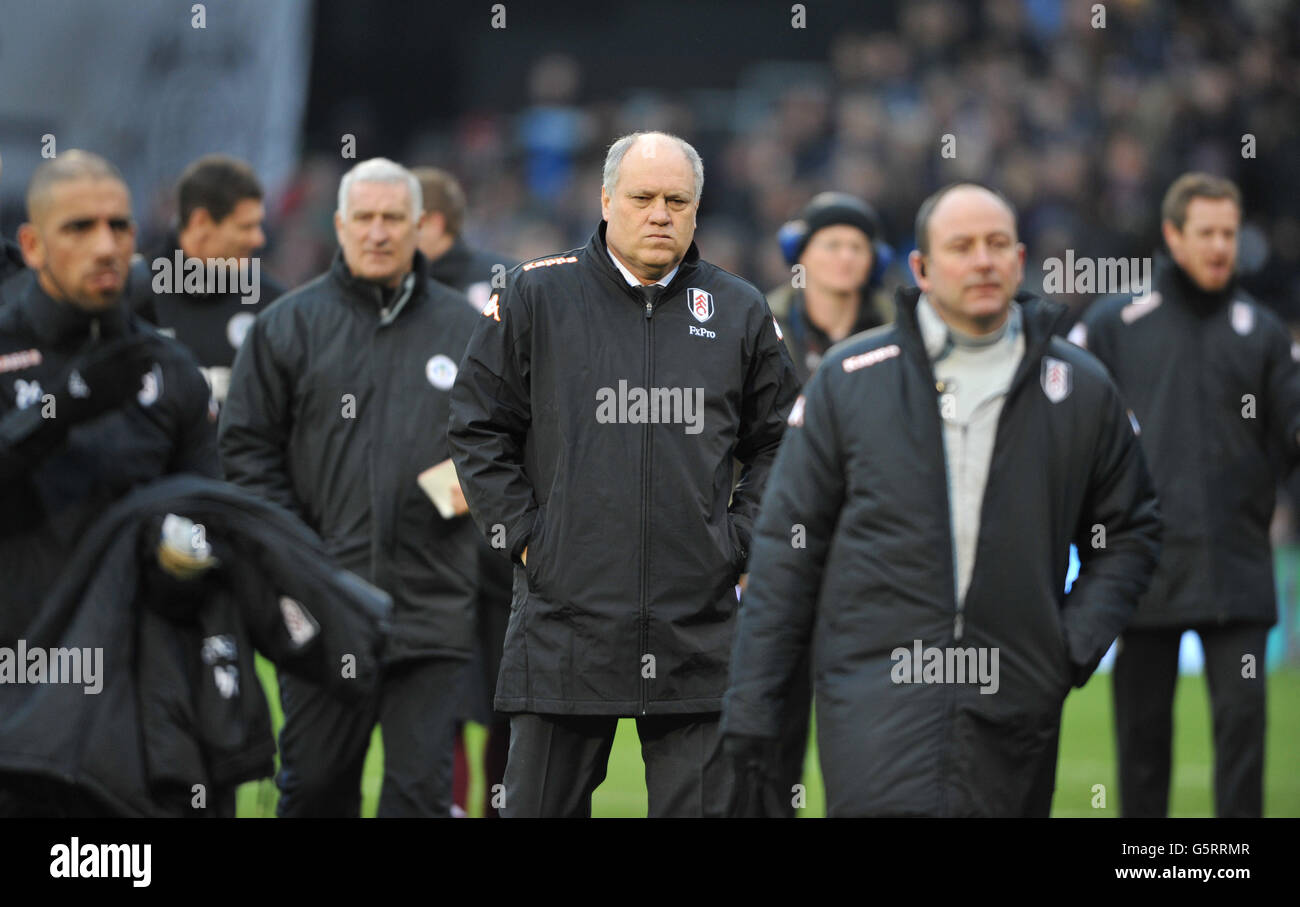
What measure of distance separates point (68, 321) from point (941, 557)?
2221mm

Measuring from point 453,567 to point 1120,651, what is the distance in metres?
2.58

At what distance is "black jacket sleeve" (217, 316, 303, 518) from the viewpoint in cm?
679

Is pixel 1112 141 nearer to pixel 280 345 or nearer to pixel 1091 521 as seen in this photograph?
pixel 280 345

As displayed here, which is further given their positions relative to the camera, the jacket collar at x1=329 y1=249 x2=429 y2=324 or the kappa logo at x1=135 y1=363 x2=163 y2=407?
the jacket collar at x1=329 y1=249 x2=429 y2=324

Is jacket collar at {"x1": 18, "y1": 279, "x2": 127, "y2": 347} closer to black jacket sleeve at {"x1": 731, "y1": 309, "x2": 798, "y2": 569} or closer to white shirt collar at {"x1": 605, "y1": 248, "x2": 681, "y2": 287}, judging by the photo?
white shirt collar at {"x1": 605, "y1": 248, "x2": 681, "y2": 287}

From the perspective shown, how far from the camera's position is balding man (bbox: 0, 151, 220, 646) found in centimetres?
494

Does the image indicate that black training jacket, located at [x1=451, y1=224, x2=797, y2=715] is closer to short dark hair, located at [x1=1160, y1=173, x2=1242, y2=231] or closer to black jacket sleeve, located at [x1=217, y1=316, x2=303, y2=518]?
black jacket sleeve, located at [x1=217, y1=316, x2=303, y2=518]

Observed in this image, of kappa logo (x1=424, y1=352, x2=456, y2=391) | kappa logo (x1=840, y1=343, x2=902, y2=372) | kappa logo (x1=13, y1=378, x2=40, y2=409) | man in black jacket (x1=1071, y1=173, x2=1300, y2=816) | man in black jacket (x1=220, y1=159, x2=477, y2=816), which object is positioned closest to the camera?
kappa logo (x1=840, y1=343, x2=902, y2=372)

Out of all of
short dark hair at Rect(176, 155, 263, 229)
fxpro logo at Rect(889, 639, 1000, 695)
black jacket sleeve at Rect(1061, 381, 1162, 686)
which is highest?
short dark hair at Rect(176, 155, 263, 229)

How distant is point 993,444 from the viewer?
4766 mm

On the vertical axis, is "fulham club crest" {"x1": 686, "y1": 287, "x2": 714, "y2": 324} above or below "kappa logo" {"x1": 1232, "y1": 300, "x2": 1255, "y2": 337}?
below

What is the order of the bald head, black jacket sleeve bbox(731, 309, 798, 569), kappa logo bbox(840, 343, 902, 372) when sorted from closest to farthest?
kappa logo bbox(840, 343, 902, 372), the bald head, black jacket sleeve bbox(731, 309, 798, 569)
